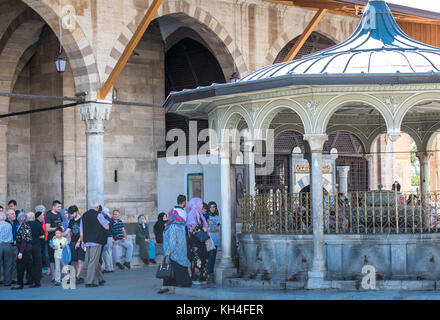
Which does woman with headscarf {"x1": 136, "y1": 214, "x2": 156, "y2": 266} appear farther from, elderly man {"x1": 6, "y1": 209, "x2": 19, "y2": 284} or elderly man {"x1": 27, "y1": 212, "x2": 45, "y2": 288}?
elderly man {"x1": 27, "y1": 212, "x2": 45, "y2": 288}

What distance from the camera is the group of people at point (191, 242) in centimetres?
1078

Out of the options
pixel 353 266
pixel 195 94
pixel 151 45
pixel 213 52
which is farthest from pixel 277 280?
pixel 151 45

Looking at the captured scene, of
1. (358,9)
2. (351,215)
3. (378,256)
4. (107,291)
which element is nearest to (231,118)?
(351,215)

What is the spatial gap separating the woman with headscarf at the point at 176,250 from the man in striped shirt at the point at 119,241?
4051mm

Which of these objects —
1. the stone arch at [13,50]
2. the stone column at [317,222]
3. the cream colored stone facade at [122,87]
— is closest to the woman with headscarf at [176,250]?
the stone column at [317,222]

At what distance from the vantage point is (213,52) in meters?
19.9

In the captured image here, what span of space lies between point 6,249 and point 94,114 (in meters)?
5.09

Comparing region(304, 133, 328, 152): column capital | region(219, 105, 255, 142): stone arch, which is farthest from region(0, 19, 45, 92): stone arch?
region(304, 133, 328, 152): column capital

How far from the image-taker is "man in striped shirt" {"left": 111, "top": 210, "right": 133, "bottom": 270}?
49.0 ft

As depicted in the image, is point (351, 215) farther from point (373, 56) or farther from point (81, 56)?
point (81, 56)

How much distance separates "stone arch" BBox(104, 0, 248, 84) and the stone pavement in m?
6.94

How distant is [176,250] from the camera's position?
10.8 m

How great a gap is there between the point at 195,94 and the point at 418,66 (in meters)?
3.08
